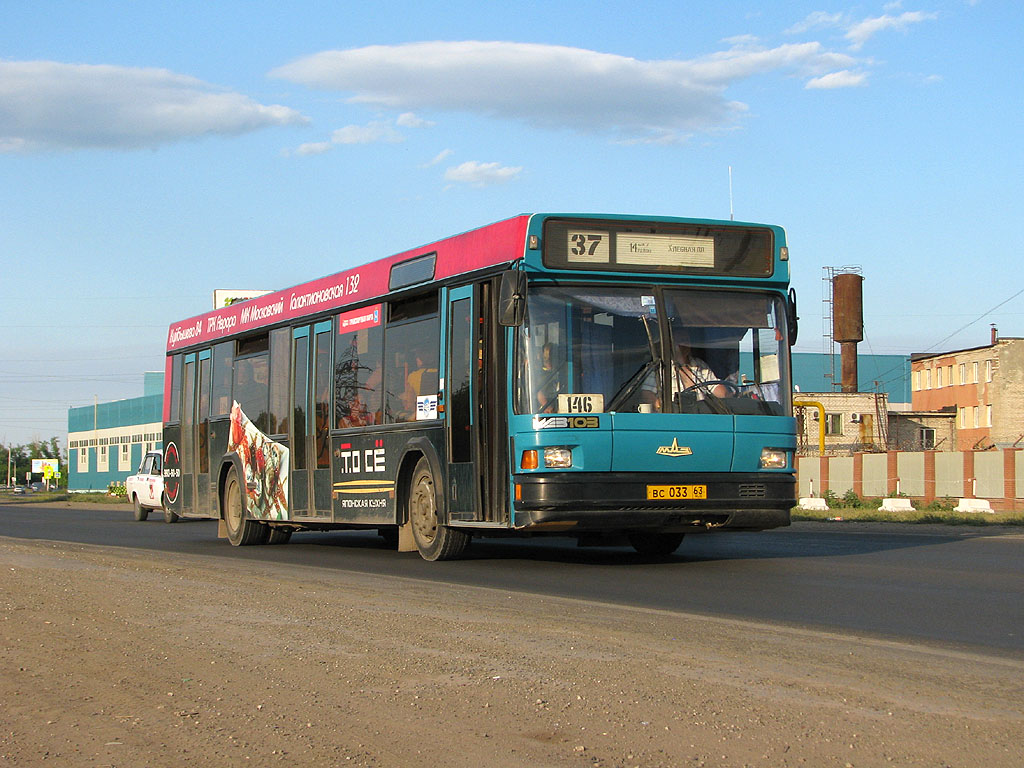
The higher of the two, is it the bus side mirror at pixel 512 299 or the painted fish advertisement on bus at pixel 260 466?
the bus side mirror at pixel 512 299

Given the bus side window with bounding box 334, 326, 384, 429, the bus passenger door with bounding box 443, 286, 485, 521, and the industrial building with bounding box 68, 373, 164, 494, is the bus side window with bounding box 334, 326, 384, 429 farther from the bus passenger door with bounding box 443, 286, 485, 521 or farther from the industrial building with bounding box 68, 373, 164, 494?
the industrial building with bounding box 68, 373, 164, 494

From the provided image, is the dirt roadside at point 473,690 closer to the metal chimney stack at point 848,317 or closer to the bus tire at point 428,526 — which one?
the bus tire at point 428,526

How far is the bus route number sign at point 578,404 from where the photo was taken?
40.5 ft

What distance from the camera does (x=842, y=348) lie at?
251ft

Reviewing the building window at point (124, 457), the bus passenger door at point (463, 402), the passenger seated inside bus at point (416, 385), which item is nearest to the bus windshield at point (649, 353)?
the bus passenger door at point (463, 402)

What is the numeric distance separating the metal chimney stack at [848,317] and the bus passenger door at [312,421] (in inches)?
2427

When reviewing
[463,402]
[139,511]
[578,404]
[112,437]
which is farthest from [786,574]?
[112,437]

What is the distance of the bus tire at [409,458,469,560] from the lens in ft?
46.9

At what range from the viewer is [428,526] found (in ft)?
48.0

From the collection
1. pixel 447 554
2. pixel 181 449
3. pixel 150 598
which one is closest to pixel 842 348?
pixel 181 449

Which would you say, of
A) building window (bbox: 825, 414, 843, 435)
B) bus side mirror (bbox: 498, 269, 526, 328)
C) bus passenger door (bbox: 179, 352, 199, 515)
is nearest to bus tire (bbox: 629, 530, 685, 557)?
bus side mirror (bbox: 498, 269, 526, 328)

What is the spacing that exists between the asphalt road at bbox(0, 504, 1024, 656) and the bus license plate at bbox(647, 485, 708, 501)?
0.76m

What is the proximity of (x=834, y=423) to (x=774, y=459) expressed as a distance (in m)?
64.5

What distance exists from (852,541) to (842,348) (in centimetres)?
6031
